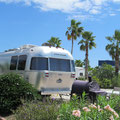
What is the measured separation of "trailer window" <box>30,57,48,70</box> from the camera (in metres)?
11.9

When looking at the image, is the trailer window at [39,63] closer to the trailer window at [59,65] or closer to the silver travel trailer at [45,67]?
the silver travel trailer at [45,67]

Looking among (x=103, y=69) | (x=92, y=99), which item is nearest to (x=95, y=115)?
(x=92, y=99)

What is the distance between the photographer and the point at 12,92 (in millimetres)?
8844

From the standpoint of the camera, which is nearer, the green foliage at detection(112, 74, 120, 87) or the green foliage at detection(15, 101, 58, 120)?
the green foliage at detection(15, 101, 58, 120)

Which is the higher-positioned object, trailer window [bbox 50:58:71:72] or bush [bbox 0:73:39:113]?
trailer window [bbox 50:58:71:72]

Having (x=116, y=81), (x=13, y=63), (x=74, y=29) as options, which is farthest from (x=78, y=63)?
(x=13, y=63)

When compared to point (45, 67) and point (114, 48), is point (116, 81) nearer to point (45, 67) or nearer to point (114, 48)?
point (114, 48)

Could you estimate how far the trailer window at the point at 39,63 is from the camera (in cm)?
1188

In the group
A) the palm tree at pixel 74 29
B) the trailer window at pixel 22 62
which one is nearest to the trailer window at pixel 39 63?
the trailer window at pixel 22 62

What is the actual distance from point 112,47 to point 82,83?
30503 mm

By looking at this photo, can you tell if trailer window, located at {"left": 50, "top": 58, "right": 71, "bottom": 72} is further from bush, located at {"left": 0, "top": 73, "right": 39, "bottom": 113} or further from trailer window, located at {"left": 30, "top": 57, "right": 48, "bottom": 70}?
bush, located at {"left": 0, "top": 73, "right": 39, "bottom": 113}

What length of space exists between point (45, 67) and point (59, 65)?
108 centimetres

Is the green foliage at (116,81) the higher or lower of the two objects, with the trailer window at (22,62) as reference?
lower

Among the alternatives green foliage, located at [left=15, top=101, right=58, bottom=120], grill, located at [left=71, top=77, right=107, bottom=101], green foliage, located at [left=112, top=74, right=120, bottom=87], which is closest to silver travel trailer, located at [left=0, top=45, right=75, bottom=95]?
grill, located at [left=71, top=77, right=107, bottom=101]
